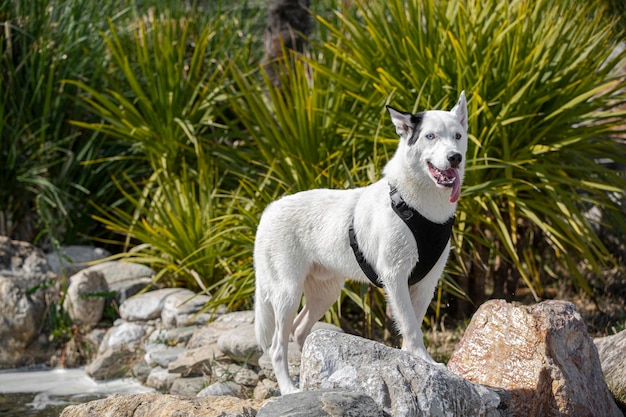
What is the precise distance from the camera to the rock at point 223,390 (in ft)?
18.7

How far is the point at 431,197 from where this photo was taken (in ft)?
14.2

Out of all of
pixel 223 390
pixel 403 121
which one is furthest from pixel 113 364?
pixel 403 121

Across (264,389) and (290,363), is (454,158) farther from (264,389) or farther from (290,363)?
(264,389)

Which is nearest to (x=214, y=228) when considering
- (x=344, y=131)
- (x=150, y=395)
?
(x=344, y=131)

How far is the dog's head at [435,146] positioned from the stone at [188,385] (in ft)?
8.63

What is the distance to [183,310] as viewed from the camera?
7.15 meters

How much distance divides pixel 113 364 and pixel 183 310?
69 cm

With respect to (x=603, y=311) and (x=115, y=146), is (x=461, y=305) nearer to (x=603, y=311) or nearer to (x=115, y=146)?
(x=603, y=311)

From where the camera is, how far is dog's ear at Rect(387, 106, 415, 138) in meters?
4.20

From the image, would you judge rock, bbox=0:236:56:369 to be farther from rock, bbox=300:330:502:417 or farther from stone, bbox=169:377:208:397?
rock, bbox=300:330:502:417

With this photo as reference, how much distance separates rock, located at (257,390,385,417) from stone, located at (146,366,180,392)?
2.45 metres

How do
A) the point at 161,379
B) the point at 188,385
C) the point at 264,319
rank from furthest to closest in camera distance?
the point at 161,379 → the point at 188,385 → the point at 264,319

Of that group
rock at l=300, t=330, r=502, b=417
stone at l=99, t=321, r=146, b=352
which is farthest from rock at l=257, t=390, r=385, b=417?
stone at l=99, t=321, r=146, b=352

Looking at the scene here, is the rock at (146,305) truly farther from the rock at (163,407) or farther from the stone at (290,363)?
the rock at (163,407)
